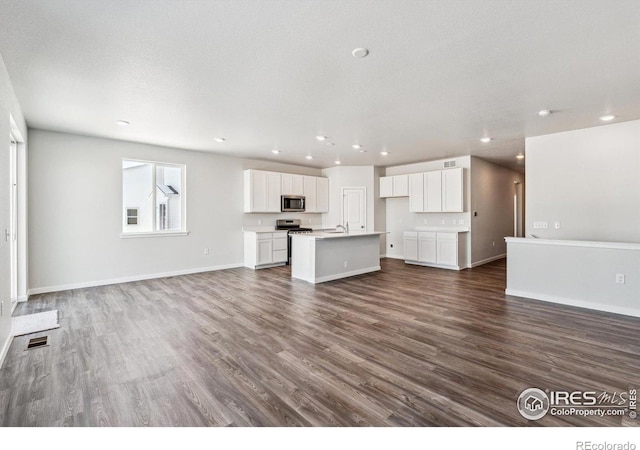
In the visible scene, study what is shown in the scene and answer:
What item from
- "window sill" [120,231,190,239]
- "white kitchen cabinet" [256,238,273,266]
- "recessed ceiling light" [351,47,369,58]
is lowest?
"white kitchen cabinet" [256,238,273,266]

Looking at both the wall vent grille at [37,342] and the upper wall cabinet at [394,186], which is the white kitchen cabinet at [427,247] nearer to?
the upper wall cabinet at [394,186]

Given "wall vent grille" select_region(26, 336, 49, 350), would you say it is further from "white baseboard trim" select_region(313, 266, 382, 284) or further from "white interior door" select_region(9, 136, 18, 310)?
"white baseboard trim" select_region(313, 266, 382, 284)

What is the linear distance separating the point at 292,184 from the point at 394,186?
273 centimetres

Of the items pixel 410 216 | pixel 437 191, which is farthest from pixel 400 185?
pixel 437 191

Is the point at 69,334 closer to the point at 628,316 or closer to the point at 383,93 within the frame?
the point at 383,93

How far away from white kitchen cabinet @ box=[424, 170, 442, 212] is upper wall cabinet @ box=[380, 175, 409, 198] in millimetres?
557

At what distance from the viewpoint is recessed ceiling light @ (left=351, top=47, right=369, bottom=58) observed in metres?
2.57

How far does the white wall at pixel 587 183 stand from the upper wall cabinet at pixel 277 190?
4905 millimetres

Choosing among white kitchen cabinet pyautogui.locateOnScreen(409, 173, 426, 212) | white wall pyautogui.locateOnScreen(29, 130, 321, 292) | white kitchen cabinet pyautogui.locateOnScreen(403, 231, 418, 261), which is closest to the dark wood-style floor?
white wall pyautogui.locateOnScreen(29, 130, 321, 292)

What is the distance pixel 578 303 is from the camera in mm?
4168

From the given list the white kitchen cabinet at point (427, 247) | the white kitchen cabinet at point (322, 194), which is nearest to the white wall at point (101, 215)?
the white kitchen cabinet at point (322, 194)

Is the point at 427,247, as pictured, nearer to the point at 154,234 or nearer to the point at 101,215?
the point at 154,234

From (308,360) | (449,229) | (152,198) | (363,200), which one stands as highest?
(363,200)

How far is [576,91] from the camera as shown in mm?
Result: 3422
